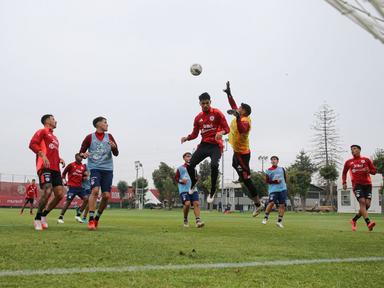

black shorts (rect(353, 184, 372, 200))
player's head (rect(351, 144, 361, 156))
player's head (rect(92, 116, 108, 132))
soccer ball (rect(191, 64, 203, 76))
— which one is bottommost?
black shorts (rect(353, 184, 372, 200))

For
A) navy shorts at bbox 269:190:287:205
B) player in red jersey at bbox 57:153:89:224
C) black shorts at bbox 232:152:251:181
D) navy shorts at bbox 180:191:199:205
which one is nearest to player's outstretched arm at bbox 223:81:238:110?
black shorts at bbox 232:152:251:181

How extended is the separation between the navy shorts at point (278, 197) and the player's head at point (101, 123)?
23.2 feet

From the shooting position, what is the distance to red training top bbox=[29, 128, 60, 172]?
9.80m

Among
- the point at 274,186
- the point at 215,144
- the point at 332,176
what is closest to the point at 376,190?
the point at 332,176

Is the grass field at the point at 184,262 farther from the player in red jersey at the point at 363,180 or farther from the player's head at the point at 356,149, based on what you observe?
the player's head at the point at 356,149

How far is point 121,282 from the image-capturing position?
3.77 meters

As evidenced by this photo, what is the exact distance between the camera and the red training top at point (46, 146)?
32.2 ft

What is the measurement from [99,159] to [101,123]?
829 millimetres

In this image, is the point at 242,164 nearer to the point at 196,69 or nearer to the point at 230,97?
the point at 230,97

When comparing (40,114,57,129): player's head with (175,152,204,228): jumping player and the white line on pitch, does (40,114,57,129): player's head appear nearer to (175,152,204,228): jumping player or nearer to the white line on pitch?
(175,152,204,228): jumping player

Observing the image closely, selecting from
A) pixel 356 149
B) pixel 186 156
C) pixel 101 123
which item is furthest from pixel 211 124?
pixel 356 149

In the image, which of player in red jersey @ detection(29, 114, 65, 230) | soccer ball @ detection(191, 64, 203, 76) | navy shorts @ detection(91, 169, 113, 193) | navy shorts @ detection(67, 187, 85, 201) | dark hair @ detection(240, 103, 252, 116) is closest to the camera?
player in red jersey @ detection(29, 114, 65, 230)

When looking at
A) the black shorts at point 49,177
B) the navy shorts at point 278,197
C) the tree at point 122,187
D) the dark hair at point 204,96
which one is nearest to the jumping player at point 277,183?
the navy shorts at point 278,197

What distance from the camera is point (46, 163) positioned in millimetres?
9477
